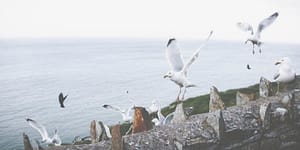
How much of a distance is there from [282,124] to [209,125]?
176 centimetres

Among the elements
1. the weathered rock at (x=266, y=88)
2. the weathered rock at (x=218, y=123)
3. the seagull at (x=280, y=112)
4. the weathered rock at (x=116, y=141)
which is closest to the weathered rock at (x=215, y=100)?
the weathered rock at (x=266, y=88)

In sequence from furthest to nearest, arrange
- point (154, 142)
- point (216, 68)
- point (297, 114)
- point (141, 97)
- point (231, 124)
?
1. point (216, 68)
2. point (141, 97)
3. point (297, 114)
4. point (231, 124)
5. point (154, 142)

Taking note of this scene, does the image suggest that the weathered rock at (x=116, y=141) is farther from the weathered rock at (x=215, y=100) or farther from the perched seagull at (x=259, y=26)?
the perched seagull at (x=259, y=26)

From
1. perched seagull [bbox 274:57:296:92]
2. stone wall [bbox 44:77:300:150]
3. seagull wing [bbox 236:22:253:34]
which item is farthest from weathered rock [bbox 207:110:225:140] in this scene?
seagull wing [bbox 236:22:253:34]

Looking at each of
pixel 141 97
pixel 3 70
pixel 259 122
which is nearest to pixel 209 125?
pixel 259 122

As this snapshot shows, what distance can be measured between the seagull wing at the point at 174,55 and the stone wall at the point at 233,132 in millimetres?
1766

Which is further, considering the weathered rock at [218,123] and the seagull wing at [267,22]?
the seagull wing at [267,22]

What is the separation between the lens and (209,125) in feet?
23.1

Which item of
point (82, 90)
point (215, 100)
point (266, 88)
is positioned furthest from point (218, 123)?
point (82, 90)

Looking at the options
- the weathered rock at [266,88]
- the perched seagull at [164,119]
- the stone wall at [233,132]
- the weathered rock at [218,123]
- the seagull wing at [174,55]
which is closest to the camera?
the stone wall at [233,132]

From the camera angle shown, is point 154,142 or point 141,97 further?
point 141,97

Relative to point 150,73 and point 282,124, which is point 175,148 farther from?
point 150,73

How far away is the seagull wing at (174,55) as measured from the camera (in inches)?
335

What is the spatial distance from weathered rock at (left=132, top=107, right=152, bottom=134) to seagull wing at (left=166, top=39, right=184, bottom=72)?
6.19 ft
